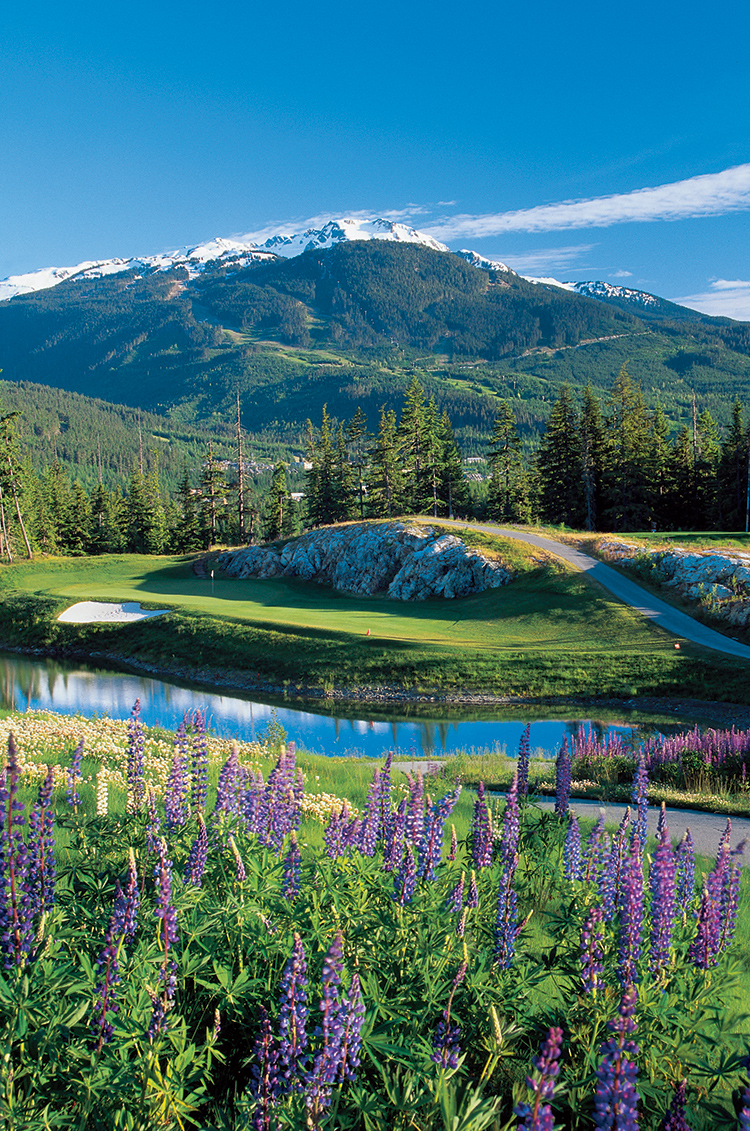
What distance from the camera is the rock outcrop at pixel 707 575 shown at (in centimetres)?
3544

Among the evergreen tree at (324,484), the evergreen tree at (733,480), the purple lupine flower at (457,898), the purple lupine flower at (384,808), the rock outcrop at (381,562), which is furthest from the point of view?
the evergreen tree at (324,484)

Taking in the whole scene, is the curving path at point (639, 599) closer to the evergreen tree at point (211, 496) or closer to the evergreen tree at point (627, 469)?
the evergreen tree at point (627, 469)

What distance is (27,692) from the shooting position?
34312 millimetres

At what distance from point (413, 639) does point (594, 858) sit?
31960 millimetres

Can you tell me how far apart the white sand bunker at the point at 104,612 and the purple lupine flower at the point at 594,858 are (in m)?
43.1

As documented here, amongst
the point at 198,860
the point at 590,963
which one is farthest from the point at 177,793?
the point at 590,963

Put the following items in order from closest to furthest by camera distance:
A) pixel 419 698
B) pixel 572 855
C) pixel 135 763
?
pixel 572 855 → pixel 135 763 → pixel 419 698

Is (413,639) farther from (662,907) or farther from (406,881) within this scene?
(662,907)

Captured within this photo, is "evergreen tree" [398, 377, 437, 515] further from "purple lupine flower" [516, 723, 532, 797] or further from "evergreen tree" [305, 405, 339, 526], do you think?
"purple lupine flower" [516, 723, 532, 797]

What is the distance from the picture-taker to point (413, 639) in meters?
37.0

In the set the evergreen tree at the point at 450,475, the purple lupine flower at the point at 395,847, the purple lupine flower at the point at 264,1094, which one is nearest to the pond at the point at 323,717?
the purple lupine flower at the point at 395,847

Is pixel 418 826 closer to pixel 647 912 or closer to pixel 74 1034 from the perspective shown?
pixel 647 912

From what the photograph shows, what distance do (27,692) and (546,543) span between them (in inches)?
1383

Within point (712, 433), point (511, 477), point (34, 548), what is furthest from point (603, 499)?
point (34, 548)
